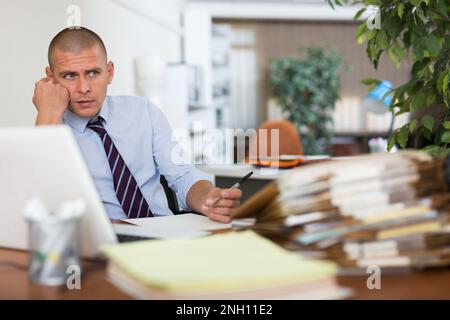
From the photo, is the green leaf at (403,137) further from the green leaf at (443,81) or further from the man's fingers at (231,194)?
the man's fingers at (231,194)

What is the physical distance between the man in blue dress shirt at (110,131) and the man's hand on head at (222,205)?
0.19 m

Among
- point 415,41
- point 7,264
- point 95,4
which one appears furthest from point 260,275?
point 95,4

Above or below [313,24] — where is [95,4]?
below

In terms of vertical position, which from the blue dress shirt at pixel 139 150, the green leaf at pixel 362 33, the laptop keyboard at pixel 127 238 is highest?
the green leaf at pixel 362 33

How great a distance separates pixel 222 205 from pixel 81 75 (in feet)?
2.33

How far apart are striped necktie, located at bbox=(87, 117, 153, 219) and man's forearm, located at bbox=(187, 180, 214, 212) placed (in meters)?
0.16

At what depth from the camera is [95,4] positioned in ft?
11.8

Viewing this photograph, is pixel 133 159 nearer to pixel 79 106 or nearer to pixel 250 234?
pixel 79 106

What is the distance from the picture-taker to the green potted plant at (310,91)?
31.7ft

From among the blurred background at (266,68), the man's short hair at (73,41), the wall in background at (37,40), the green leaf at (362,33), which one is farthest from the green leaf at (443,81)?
the blurred background at (266,68)

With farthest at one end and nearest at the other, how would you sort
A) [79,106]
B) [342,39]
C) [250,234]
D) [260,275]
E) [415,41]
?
[342,39] → [415,41] → [79,106] → [250,234] → [260,275]

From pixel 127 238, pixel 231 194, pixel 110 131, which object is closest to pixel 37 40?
pixel 110 131

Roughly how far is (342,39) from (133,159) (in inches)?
372

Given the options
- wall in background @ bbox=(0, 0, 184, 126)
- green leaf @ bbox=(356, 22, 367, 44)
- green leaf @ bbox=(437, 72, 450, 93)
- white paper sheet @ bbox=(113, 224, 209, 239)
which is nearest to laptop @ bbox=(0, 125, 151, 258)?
white paper sheet @ bbox=(113, 224, 209, 239)
